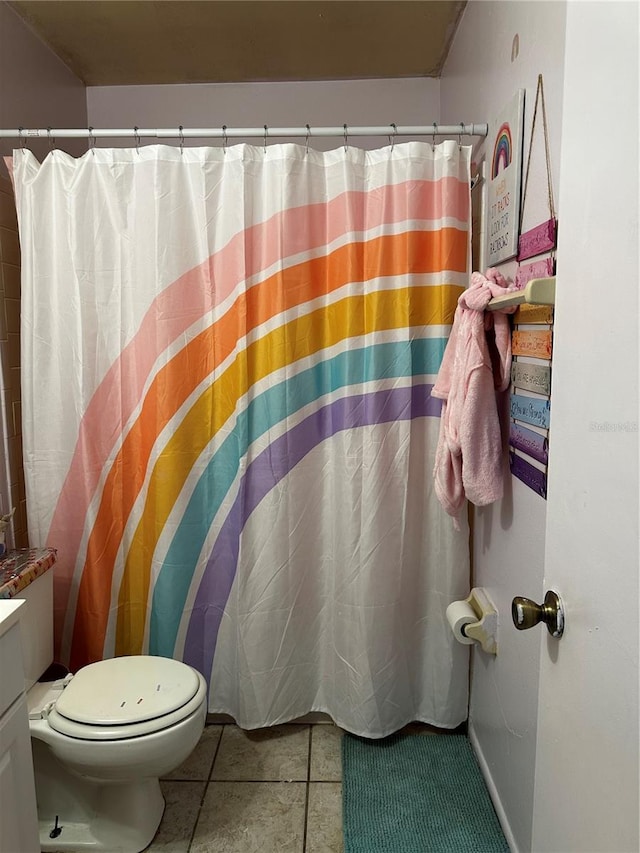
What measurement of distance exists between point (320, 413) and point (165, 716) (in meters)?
0.93

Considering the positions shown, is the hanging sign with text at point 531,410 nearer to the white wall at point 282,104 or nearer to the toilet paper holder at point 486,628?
the toilet paper holder at point 486,628

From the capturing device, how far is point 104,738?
4.89ft

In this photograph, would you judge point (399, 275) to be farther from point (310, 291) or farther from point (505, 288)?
point (505, 288)

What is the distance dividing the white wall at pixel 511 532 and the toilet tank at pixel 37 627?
128cm

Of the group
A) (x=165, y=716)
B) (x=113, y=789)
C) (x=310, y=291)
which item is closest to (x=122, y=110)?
(x=310, y=291)

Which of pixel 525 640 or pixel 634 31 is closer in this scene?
pixel 634 31

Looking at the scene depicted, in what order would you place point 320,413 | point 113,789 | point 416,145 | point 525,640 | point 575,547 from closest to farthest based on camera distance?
point 575,547 < point 525,640 < point 113,789 < point 416,145 < point 320,413

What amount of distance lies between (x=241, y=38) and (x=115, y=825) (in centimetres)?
245

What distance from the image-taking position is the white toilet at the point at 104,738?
1508 millimetres

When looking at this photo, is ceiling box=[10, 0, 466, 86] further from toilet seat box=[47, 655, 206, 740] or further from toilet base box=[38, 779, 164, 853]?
toilet base box=[38, 779, 164, 853]

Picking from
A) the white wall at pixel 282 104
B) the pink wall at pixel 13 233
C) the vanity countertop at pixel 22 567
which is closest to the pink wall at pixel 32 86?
the pink wall at pixel 13 233

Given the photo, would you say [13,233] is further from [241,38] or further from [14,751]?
[14,751]

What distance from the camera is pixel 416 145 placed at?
5.78 feet

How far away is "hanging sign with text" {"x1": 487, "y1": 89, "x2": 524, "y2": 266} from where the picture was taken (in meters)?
1.45
